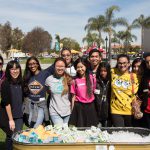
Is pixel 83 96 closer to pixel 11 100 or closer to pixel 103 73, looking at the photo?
pixel 103 73

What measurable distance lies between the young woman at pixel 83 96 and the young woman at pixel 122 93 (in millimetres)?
337

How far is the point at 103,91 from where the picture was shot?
5.58 meters

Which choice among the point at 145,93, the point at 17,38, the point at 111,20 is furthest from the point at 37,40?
the point at 145,93

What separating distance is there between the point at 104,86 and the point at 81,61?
1.80 ft

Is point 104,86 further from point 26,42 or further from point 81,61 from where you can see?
point 26,42

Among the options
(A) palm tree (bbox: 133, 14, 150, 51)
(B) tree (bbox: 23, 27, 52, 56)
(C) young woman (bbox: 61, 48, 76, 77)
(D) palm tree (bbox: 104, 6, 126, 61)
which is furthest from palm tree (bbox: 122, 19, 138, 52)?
(C) young woman (bbox: 61, 48, 76, 77)

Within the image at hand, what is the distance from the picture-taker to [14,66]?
Result: 5.37m

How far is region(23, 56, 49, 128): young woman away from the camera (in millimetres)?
5504

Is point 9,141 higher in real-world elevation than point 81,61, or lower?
lower

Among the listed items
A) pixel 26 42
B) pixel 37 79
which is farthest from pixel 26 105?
pixel 26 42

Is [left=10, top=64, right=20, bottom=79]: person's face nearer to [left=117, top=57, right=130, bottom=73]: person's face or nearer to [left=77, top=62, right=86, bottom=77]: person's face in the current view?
[left=77, top=62, right=86, bottom=77]: person's face

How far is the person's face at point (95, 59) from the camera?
18.7ft

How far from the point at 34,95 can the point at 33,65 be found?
0.48 meters

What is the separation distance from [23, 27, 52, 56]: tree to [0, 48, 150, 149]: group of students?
67.5m
